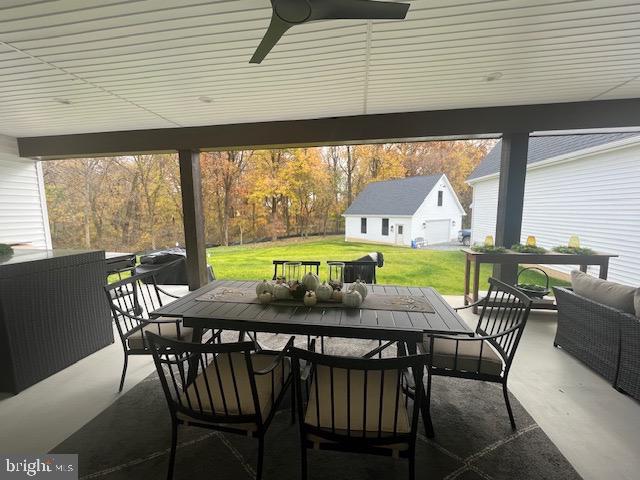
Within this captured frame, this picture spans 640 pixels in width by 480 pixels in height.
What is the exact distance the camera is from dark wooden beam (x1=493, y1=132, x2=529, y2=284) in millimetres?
3803

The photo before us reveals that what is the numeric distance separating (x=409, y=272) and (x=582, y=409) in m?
4.54

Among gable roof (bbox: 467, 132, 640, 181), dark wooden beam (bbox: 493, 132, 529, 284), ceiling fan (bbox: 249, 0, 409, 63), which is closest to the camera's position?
ceiling fan (bbox: 249, 0, 409, 63)

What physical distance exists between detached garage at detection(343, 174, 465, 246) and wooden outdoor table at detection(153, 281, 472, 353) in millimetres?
6981

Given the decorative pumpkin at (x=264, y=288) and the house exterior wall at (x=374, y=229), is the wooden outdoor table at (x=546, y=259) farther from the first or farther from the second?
the house exterior wall at (x=374, y=229)

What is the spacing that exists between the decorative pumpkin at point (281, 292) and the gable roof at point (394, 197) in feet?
23.9

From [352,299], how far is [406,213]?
7277 mm

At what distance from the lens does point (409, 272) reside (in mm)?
Result: 6527

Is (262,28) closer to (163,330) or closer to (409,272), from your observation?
(163,330)

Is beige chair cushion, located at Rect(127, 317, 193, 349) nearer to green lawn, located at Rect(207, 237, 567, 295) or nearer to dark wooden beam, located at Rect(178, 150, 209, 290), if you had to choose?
dark wooden beam, located at Rect(178, 150, 209, 290)

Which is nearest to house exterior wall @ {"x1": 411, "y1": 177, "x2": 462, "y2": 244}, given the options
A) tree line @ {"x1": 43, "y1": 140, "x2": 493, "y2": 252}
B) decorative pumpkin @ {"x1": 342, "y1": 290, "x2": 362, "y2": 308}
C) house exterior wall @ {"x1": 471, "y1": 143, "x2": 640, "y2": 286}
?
tree line @ {"x1": 43, "y1": 140, "x2": 493, "y2": 252}

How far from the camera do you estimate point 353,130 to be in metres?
3.97

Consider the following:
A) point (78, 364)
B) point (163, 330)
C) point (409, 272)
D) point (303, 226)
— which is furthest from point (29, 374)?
point (303, 226)

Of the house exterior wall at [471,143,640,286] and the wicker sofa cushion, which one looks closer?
the wicker sofa cushion

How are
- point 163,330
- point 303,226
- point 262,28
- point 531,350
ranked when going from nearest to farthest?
point 262,28 < point 163,330 < point 531,350 < point 303,226
